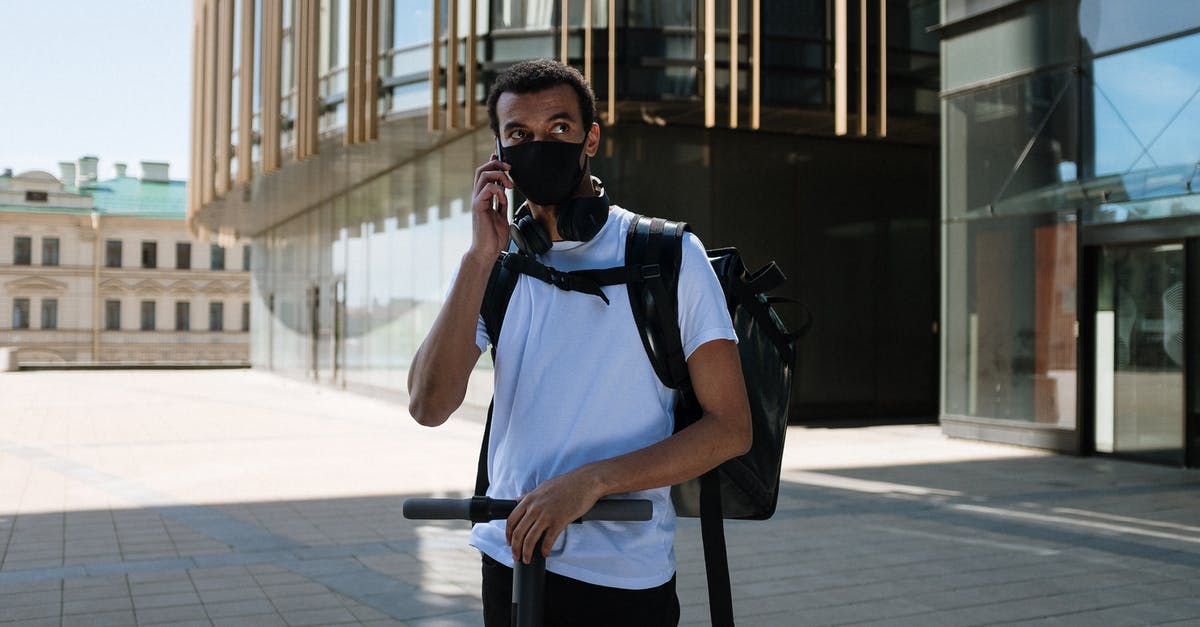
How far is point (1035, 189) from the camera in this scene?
12461mm

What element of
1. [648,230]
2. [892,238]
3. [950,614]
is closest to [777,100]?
[892,238]

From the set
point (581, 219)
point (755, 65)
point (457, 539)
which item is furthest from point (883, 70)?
point (581, 219)

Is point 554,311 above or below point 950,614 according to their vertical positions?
above

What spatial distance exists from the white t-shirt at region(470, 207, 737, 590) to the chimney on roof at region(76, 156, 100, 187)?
76.8 m

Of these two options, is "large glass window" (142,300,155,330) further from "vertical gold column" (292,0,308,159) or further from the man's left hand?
the man's left hand

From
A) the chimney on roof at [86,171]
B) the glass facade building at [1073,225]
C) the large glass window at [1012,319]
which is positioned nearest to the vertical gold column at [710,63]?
the glass facade building at [1073,225]

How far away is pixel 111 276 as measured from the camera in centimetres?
6706

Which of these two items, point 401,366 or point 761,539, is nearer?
point 761,539

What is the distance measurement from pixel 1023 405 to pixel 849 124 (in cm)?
505

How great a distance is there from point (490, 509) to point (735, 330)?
53 centimetres

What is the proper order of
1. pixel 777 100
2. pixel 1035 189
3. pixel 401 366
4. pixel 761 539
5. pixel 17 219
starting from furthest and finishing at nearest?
1. pixel 17 219
2. pixel 401 366
3. pixel 777 100
4. pixel 1035 189
5. pixel 761 539

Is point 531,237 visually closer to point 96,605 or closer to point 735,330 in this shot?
point 735,330

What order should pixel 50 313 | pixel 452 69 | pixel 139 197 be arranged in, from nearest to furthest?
1. pixel 452 69
2. pixel 50 313
3. pixel 139 197

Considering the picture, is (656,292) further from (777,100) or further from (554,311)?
(777,100)
